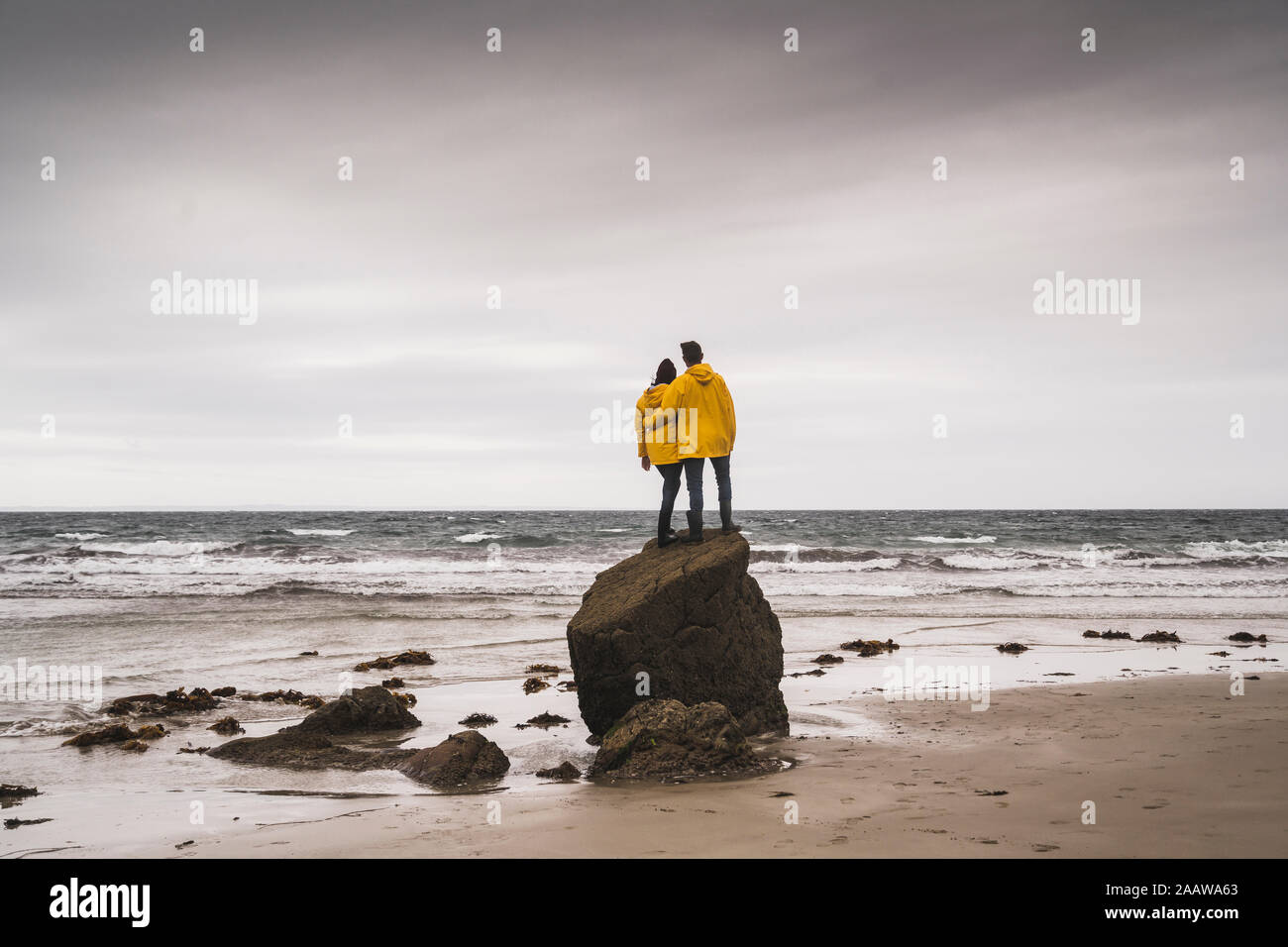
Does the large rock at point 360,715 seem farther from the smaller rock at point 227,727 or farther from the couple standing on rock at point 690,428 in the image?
the couple standing on rock at point 690,428

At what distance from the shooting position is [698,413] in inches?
345

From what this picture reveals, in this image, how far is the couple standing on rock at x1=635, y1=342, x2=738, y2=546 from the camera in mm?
8773

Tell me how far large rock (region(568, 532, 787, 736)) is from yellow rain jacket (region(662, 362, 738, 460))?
3.09 ft

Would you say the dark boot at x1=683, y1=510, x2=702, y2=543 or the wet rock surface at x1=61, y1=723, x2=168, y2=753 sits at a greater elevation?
the dark boot at x1=683, y1=510, x2=702, y2=543

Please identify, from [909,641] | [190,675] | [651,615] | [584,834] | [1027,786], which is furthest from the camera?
[909,641]

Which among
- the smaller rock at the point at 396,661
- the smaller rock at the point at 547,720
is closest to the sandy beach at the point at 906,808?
the smaller rock at the point at 547,720

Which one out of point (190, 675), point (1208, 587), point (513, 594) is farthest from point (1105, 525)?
point (190, 675)

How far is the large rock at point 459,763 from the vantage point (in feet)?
22.5

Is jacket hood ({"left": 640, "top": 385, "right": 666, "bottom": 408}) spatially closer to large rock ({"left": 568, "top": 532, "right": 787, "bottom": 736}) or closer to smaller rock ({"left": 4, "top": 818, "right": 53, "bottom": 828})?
large rock ({"left": 568, "top": 532, "right": 787, "bottom": 736})

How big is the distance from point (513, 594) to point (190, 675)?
1222cm

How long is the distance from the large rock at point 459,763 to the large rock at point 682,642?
1.22 meters

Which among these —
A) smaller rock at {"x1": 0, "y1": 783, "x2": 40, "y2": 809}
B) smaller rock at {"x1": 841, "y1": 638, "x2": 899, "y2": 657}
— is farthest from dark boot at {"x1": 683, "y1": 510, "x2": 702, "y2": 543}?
smaller rock at {"x1": 841, "y1": 638, "x2": 899, "y2": 657}
